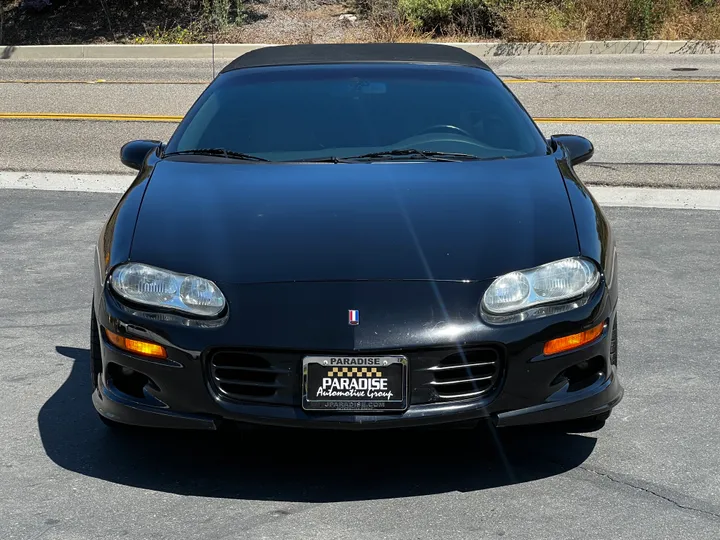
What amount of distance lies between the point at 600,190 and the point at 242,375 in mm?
6014

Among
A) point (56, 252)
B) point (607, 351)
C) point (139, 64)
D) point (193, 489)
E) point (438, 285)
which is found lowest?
point (139, 64)

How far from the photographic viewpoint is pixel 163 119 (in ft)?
43.1

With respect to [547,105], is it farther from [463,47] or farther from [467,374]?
[467,374]

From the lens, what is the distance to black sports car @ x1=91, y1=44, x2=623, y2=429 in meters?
3.81

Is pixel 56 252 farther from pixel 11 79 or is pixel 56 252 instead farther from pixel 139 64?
pixel 139 64

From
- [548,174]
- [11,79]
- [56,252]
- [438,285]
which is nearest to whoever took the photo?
[438,285]

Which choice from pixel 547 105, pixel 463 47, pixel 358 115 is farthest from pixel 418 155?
pixel 463 47

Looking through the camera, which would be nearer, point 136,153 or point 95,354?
point 95,354

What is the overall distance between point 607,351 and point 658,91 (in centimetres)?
1136

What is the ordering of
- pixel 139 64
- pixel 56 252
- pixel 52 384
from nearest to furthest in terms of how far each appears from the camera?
pixel 52 384 < pixel 56 252 < pixel 139 64

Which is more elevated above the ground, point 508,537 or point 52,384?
point 508,537

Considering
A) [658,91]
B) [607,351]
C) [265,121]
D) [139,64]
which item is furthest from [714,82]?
[607,351]

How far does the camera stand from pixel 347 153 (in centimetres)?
516

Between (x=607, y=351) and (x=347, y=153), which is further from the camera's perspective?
(x=347, y=153)
